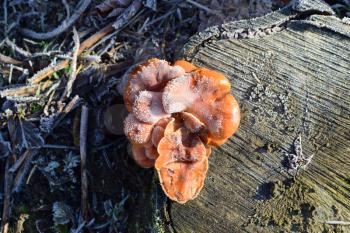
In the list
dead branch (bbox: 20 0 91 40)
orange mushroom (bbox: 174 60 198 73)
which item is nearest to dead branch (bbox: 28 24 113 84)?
dead branch (bbox: 20 0 91 40)

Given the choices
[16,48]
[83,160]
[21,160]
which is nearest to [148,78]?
[83,160]

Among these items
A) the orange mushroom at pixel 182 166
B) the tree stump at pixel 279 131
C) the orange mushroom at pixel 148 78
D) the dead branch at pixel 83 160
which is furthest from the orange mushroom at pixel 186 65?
the dead branch at pixel 83 160

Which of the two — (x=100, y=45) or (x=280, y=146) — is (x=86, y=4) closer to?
(x=100, y=45)

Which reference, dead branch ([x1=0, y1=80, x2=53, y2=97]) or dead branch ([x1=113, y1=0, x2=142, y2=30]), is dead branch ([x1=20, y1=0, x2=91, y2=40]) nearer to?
dead branch ([x1=113, y1=0, x2=142, y2=30])

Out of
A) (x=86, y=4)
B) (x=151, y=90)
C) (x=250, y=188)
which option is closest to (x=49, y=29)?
(x=86, y=4)

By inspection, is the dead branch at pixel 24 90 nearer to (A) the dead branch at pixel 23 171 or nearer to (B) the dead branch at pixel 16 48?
(B) the dead branch at pixel 16 48

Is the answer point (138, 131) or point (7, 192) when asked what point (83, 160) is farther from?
point (138, 131)
